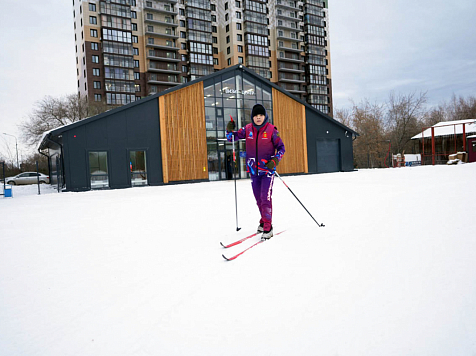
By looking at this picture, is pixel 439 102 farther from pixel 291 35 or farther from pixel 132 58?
pixel 132 58

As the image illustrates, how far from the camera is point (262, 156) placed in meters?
4.31

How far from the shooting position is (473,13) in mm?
19406

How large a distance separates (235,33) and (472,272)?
58.8 metres

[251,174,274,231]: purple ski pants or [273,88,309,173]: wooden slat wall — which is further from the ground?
[273,88,309,173]: wooden slat wall

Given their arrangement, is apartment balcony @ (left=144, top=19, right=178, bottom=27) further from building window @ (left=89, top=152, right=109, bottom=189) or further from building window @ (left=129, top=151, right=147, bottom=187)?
building window @ (left=89, top=152, right=109, bottom=189)

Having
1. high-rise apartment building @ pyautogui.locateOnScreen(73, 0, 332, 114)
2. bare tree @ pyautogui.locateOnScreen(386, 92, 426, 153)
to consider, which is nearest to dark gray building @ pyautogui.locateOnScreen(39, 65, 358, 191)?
bare tree @ pyautogui.locateOnScreen(386, 92, 426, 153)

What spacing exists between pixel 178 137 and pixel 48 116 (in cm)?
1988

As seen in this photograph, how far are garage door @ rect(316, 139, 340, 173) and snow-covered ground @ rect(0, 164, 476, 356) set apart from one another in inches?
761

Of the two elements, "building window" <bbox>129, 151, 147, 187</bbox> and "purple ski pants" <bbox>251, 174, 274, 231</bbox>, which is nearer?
"purple ski pants" <bbox>251, 174, 274, 231</bbox>

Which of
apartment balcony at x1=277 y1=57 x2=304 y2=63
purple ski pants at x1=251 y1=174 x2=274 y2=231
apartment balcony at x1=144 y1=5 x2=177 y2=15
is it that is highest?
apartment balcony at x1=144 y1=5 x2=177 y2=15

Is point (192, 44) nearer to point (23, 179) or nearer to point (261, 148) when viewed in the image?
point (23, 179)

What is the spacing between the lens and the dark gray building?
15742 mm

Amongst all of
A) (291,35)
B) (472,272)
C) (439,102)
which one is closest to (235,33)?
(291,35)

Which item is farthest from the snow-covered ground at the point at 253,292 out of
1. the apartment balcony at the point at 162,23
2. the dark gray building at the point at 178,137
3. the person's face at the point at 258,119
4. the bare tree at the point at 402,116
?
the apartment balcony at the point at 162,23
